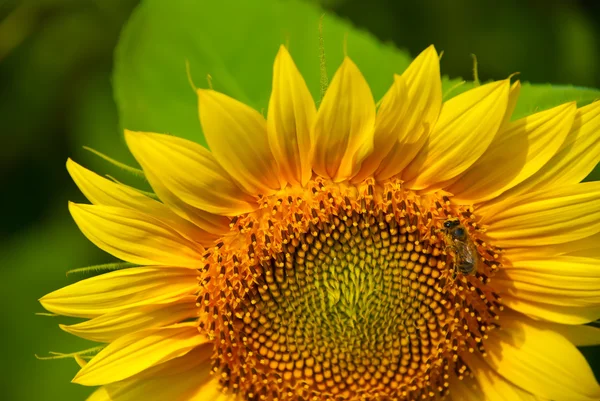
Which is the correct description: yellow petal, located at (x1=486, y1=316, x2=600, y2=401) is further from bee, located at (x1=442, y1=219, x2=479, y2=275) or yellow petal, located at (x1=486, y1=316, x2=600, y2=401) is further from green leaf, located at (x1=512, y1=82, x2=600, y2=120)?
green leaf, located at (x1=512, y1=82, x2=600, y2=120)

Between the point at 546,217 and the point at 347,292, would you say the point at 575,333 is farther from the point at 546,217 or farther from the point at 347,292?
the point at 347,292

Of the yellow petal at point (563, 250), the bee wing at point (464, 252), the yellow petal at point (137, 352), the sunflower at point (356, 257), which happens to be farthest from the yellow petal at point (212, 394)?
the yellow petal at point (563, 250)

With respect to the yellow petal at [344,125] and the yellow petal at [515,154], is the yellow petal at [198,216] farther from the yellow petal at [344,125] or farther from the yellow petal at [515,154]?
the yellow petal at [515,154]

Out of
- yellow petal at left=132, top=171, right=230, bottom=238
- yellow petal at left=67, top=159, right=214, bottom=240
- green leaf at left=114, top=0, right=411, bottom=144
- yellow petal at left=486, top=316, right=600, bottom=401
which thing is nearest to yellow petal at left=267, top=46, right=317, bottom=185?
yellow petal at left=132, top=171, right=230, bottom=238

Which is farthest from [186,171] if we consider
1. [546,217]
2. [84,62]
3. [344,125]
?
[84,62]

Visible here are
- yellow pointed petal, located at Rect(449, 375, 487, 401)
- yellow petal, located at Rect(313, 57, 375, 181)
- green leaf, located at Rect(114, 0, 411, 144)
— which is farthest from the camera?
green leaf, located at Rect(114, 0, 411, 144)
